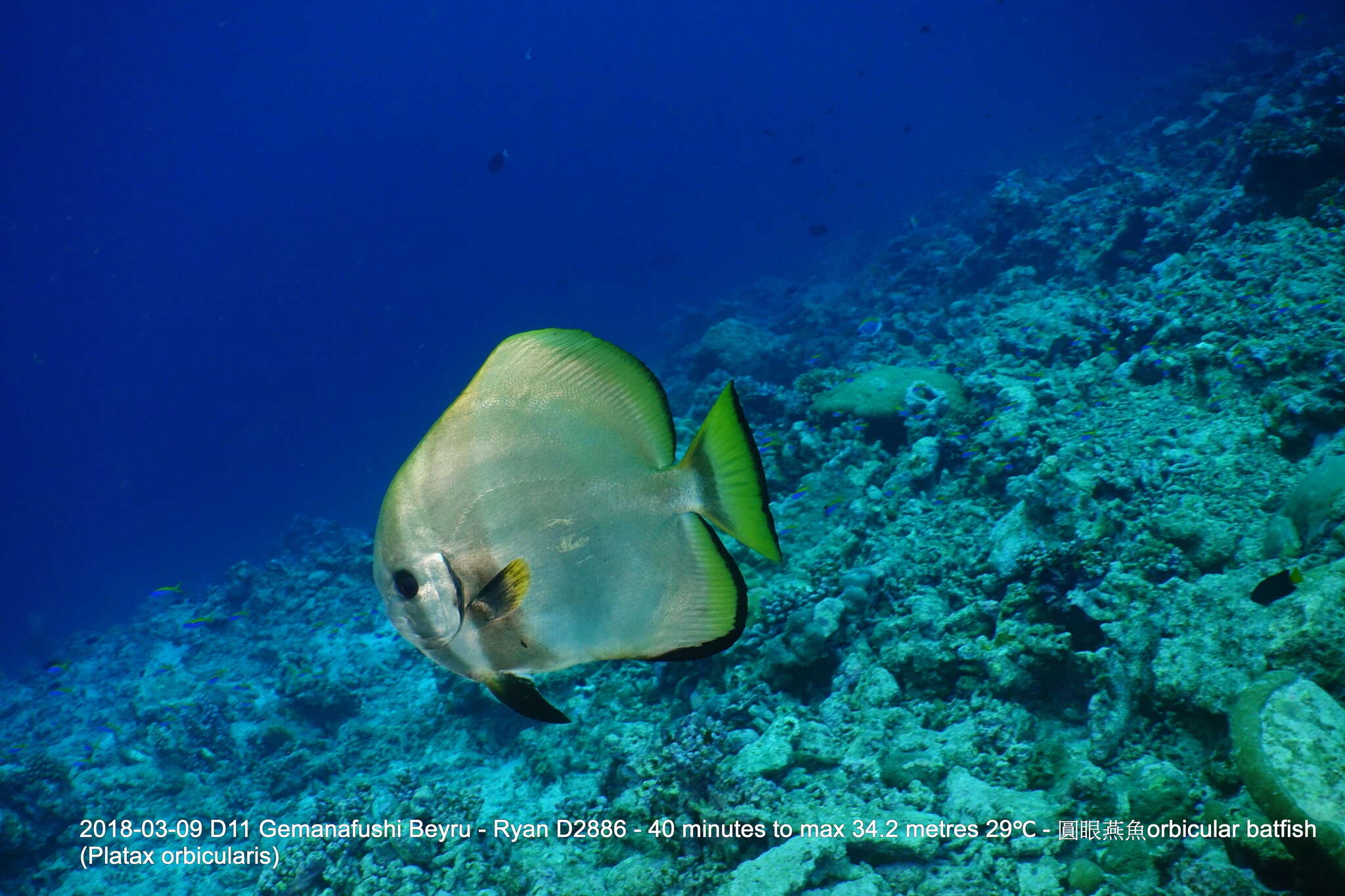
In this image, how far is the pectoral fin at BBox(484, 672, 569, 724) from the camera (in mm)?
1087

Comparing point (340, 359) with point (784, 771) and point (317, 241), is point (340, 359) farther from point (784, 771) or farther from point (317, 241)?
point (784, 771)

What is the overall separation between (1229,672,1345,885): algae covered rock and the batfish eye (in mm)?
2738

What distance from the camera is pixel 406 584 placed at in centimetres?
109

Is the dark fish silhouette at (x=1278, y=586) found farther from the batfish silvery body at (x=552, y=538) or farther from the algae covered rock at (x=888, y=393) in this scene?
the algae covered rock at (x=888, y=393)

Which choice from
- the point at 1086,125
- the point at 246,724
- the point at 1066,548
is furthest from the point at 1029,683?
the point at 1086,125

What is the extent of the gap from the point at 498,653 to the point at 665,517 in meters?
0.39

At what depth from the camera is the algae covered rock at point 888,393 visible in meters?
7.39

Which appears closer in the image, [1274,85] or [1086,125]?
[1274,85]

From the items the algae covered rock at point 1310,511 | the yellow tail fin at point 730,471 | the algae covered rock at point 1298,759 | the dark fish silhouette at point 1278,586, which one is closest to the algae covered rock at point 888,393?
the algae covered rock at point 1310,511

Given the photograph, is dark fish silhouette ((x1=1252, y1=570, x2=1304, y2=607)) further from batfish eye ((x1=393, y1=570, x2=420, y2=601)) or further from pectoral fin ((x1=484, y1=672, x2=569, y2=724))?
batfish eye ((x1=393, y1=570, x2=420, y2=601))

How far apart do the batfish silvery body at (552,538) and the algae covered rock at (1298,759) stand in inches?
86.5

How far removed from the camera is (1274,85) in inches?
578

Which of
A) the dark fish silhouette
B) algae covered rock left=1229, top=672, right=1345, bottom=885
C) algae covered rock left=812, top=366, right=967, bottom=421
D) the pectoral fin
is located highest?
algae covered rock left=812, top=366, right=967, bottom=421

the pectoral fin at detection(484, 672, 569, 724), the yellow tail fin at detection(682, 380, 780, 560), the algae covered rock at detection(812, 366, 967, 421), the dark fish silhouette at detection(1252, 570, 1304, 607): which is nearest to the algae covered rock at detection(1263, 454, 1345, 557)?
the dark fish silhouette at detection(1252, 570, 1304, 607)
